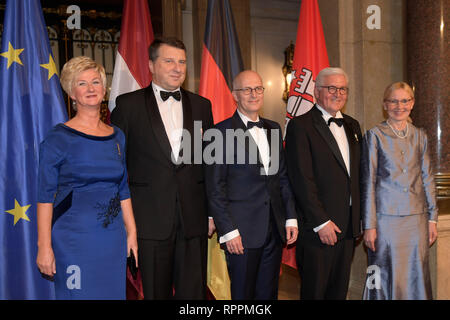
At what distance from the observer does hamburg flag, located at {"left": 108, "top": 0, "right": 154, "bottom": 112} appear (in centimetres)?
379

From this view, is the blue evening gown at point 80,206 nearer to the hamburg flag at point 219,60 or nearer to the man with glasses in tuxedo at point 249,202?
the man with glasses in tuxedo at point 249,202

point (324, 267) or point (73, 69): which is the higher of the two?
point (73, 69)

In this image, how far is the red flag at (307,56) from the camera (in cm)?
391

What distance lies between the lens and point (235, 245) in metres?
2.54

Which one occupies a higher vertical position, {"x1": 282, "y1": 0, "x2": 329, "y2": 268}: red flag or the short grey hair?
{"x1": 282, "y1": 0, "x2": 329, "y2": 268}: red flag

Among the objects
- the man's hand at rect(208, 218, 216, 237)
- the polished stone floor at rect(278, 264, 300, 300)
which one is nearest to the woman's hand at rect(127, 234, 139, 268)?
the man's hand at rect(208, 218, 216, 237)

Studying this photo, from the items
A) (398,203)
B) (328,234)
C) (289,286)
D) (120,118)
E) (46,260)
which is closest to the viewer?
(46,260)

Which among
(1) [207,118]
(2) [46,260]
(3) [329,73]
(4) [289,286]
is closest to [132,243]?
(2) [46,260]

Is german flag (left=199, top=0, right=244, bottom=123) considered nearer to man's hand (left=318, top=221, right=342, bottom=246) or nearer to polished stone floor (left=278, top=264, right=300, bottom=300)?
man's hand (left=318, top=221, right=342, bottom=246)

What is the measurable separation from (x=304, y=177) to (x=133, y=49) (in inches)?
79.0

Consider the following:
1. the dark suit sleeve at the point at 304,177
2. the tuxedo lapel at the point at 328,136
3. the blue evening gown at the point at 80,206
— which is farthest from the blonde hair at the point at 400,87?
the blue evening gown at the point at 80,206

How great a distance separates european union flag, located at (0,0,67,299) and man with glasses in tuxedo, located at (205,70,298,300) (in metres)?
1.25

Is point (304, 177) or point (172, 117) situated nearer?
point (172, 117)

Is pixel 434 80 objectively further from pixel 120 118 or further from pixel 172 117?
pixel 120 118
